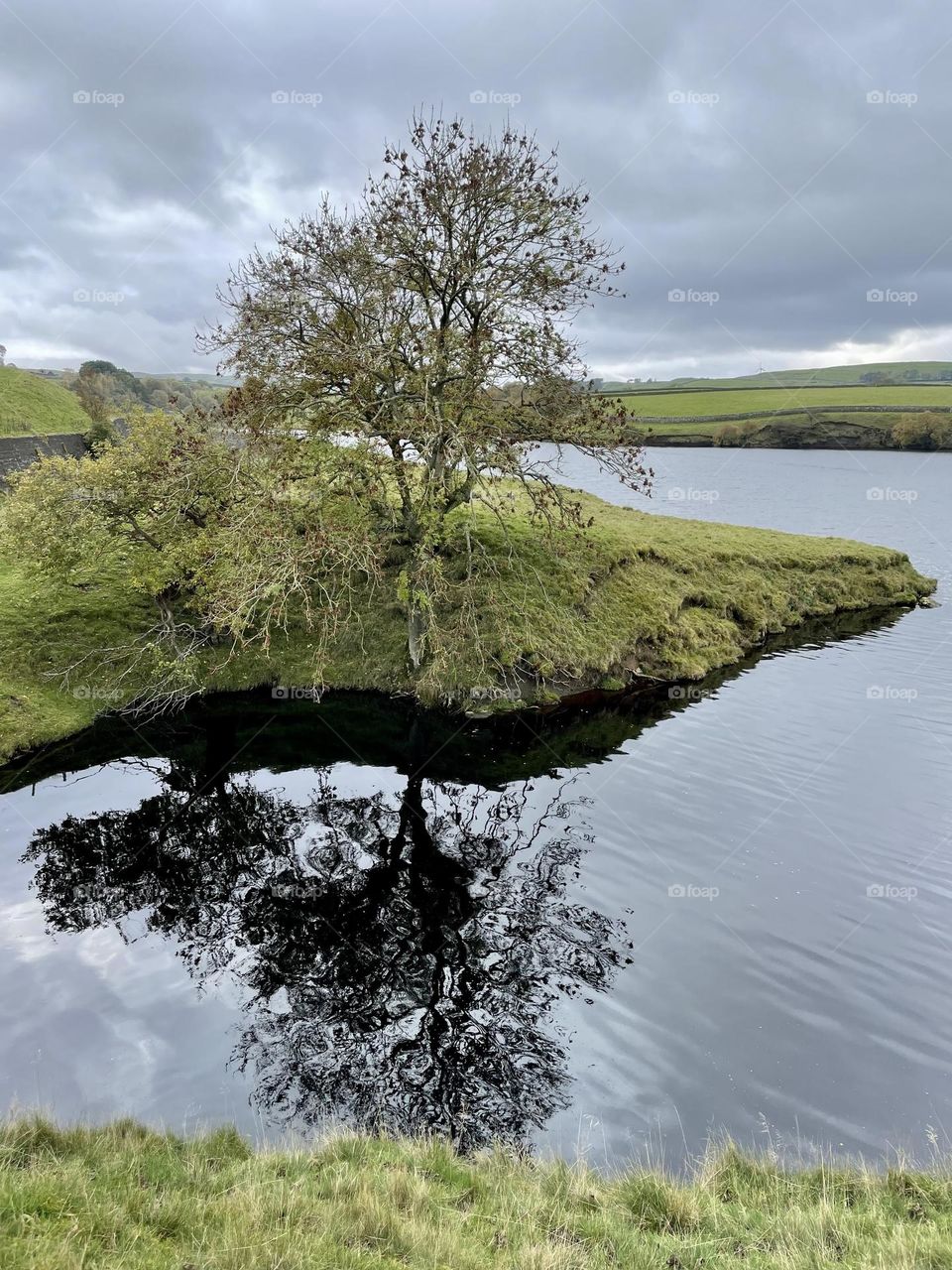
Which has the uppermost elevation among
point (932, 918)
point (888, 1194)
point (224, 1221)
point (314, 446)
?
point (314, 446)

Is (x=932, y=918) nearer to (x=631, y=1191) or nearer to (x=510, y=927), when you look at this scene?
(x=510, y=927)

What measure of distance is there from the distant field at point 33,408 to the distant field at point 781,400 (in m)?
93.9

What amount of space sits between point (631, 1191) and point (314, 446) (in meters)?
19.6

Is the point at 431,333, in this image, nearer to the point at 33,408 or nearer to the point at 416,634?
the point at 416,634

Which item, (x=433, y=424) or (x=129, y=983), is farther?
(x=433, y=424)

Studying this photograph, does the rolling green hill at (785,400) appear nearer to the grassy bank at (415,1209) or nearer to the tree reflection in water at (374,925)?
the tree reflection in water at (374,925)

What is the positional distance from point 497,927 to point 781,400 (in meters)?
163

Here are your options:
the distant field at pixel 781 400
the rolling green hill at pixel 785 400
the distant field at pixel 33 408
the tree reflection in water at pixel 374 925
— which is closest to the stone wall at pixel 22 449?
the distant field at pixel 33 408

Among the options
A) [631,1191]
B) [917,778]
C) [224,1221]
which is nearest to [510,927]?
[631,1191]

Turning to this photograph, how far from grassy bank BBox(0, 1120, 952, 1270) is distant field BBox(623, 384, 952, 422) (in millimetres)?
134364

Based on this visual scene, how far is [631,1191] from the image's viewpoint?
7715 mm

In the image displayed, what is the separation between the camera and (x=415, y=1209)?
22.7 feet

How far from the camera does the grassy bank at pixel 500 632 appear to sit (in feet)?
74.4

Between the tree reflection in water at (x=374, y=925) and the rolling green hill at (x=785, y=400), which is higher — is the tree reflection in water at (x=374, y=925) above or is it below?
below
